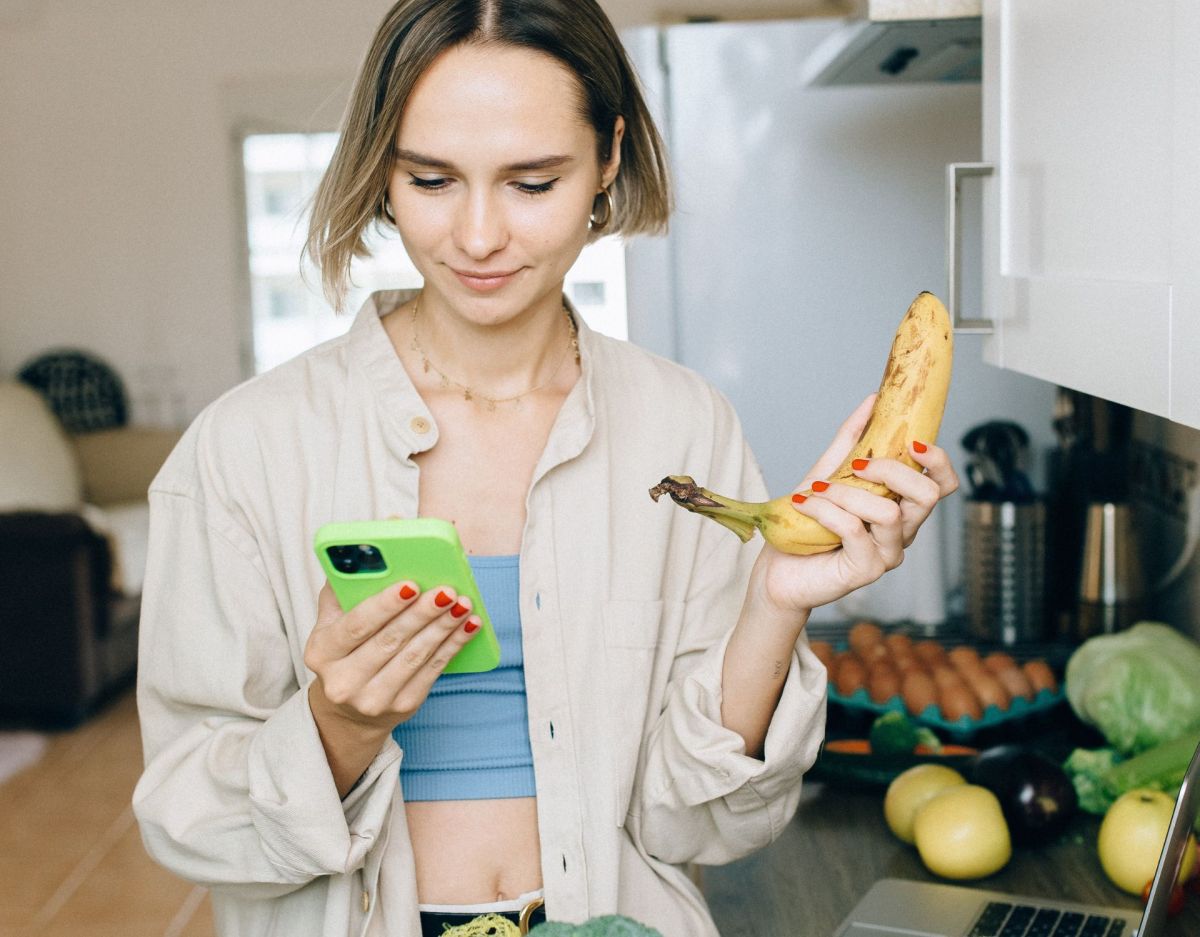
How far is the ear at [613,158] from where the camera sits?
47.9 inches

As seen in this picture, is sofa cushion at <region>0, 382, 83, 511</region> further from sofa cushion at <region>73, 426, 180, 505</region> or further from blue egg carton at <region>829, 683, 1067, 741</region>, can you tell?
blue egg carton at <region>829, 683, 1067, 741</region>

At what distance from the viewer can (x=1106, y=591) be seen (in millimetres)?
2000

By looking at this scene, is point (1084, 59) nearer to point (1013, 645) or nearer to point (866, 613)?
point (1013, 645)

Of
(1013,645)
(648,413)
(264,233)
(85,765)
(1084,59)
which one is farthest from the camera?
(264,233)

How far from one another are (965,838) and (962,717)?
35 centimetres

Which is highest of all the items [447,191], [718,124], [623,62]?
[718,124]

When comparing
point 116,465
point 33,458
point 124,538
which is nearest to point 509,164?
point 124,538

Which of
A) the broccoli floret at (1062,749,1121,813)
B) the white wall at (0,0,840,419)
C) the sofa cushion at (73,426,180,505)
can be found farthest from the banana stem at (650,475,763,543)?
the white wall at (0,0,840,419)

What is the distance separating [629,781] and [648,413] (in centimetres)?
34

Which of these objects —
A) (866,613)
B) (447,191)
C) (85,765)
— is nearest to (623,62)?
(447,191)

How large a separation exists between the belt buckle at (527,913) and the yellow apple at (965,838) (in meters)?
0.45

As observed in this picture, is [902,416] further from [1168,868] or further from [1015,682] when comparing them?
[1015,682]

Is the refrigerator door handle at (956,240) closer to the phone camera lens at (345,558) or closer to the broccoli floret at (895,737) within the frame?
the broccoli floret at (895,737)

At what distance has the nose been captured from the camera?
1.03 m
